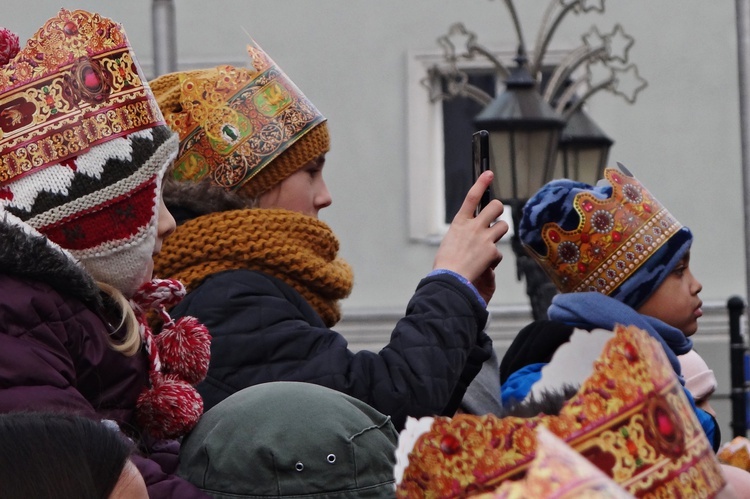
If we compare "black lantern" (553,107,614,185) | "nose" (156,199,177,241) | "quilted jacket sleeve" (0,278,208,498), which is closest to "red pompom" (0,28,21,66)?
"nose" (156,199,177,241)

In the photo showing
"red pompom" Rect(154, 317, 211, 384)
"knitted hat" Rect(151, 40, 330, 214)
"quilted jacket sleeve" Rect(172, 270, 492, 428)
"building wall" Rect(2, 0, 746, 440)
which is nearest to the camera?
"red pompom" Rect(154, 317, 211, 384)

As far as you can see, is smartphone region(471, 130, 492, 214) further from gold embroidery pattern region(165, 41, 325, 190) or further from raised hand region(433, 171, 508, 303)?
gold embroidery pattern region(165, 41, 325, 190)

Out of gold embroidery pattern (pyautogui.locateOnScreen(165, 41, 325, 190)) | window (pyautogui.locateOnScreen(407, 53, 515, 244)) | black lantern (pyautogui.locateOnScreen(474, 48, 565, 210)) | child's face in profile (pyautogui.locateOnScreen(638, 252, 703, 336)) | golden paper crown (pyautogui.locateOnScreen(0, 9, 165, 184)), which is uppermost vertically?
golden paper crown (pyautogui.locateOnScreen(0, 9, 165, 184))

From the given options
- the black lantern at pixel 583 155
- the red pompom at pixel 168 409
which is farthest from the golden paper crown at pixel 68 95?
the black lantern at pixel 583 155

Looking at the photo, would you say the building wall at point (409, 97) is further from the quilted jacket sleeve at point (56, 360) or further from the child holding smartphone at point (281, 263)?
the quilted jacket sleeve at point (56, 360)

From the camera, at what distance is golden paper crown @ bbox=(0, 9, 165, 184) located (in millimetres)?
2572

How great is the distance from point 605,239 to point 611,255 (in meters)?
0.04

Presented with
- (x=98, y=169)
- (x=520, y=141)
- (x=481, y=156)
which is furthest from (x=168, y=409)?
(x=520, y=141)

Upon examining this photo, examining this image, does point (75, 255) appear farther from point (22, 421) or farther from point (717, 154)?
point (717, 154)

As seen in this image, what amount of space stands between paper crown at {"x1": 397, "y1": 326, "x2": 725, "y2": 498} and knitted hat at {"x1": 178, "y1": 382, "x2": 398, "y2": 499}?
0.96ft

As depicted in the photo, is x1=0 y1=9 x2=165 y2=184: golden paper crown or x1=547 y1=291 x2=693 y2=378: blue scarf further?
x1=547 y1=291 x2=693 y2=378: blue scarf

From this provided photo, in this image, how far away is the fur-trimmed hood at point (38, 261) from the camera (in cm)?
235

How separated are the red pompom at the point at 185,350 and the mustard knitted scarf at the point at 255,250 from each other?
0.56 meters

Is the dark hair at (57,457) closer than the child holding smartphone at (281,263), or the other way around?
the dark hair at (57,457)
